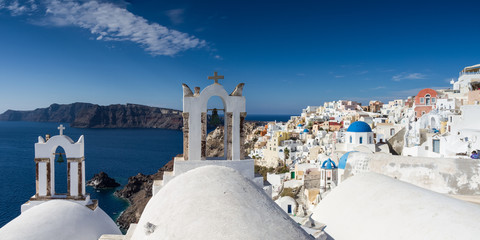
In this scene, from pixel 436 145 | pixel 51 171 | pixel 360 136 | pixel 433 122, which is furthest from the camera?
pixel 433 122

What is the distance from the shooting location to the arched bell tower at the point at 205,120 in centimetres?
555

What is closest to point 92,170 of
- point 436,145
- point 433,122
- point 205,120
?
point 436,145

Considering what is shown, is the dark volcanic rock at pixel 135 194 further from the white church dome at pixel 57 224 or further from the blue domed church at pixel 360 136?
the white church dome at pixel 57 224

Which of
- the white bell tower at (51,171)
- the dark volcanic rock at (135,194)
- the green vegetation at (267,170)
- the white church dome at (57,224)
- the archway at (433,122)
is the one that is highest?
the archway at (433,122)

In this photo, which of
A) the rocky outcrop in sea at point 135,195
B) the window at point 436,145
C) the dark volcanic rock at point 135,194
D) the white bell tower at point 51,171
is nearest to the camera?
the white bell tower at point 51,171

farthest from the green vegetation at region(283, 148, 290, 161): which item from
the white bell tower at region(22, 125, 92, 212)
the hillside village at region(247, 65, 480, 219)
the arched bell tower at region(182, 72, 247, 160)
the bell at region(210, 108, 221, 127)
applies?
the arched bell tower at region(182, 72, 247, 160)

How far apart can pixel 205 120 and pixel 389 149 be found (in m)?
30.4

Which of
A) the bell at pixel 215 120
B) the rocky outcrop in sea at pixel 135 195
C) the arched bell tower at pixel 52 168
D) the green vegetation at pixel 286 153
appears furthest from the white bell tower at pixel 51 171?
the green vegetation at pixel 286 153

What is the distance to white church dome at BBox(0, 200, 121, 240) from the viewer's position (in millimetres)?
5016

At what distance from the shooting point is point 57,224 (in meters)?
5.39

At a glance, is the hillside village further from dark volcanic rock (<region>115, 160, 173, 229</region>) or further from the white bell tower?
dark volcanic rock (<region>115, 160, 173, 229</region>)

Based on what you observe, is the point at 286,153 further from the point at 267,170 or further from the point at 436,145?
the point at 436,145

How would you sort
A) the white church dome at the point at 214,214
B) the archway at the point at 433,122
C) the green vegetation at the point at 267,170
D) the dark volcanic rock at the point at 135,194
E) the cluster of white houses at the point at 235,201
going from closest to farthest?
1. the white church dome at the point at 214,214
2. the cluster of white houses at the point at 235,201
3. the dark volcanic rock at the point at 135,194
4. the archway at the point at 433,122
5. the green vegetation at the point at 267,170

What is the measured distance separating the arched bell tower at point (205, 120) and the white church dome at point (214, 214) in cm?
155
